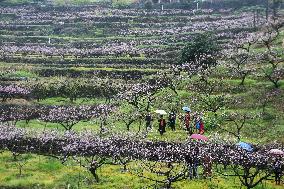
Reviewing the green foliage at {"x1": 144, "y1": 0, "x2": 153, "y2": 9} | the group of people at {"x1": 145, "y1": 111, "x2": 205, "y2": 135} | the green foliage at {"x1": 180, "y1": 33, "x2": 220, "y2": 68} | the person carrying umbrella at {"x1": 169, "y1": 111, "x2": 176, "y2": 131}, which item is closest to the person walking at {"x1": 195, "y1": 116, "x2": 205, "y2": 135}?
the group of people at {"x1": 145, "y1": 111, "x2": 205, "y2": 135}

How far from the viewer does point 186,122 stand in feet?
116

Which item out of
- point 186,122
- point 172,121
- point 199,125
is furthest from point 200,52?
point 186,122

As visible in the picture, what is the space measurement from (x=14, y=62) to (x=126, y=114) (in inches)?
1249

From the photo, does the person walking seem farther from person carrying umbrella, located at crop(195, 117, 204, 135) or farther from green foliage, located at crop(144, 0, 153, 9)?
green foliage, located at crop(144, 0, 153, 9)

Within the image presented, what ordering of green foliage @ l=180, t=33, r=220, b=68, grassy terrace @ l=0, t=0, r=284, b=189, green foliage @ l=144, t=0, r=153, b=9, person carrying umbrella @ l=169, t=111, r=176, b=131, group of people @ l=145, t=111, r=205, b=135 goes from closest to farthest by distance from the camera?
1. grassy terrace @ l=0, t=0, r=284, b=189
2. group of people @ l=145, t=111, r=205, b=135
3. person carrying umbrella @ l=169, t=111, r=176, b=131
4. green foliage @ l=180, t=33, r=220, b=68
5. green foliage @ l=144, t=0, r=153, b=9

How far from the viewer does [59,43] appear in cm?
7888

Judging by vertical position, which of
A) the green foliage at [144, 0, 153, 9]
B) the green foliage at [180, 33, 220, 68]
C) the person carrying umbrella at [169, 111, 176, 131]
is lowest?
the person carrying umbrella at [169, 111, 176, 131]

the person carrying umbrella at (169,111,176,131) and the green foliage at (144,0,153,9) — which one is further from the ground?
the green foliage at (144,0,153,9)

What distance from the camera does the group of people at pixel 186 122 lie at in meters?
35.2

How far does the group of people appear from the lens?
35.2 metres

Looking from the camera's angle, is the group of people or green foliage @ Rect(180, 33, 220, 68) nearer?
the group of people

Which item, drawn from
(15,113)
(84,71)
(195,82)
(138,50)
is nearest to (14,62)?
(84,71)

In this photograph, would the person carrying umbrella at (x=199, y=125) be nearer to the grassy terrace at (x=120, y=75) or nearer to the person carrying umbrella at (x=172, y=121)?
the grassy terrace at (x=120, y=75)

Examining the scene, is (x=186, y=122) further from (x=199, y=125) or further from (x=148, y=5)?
(x=148, y=5)
